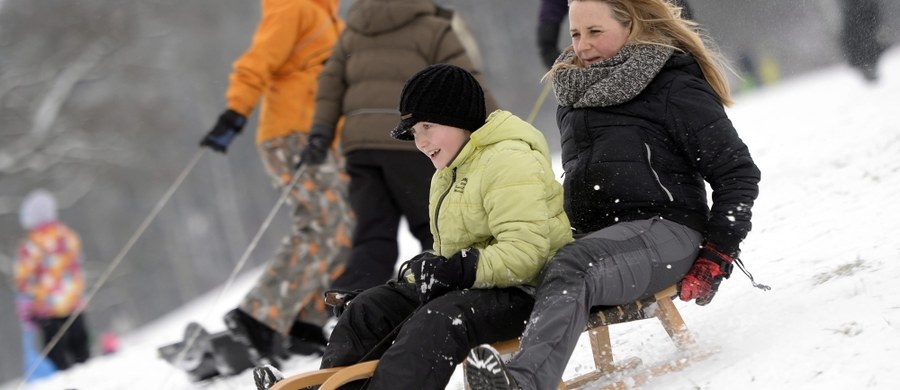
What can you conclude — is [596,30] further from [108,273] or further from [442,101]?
[108,273]

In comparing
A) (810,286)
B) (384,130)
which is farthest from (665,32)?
(384,130)

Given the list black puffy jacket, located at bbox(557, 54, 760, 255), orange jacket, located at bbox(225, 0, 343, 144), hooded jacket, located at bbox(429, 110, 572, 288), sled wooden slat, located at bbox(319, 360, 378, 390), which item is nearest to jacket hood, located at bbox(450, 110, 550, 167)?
hooded jacket, located at bbox(429, 110, 572, 288)

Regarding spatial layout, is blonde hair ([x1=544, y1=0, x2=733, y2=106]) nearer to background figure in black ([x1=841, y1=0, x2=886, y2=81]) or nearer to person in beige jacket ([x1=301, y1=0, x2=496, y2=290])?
person in beige jacket ([x1=301, y1=0, x2=496, y2=290])

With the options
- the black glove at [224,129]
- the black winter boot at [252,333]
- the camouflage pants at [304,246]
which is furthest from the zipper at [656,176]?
the black glove at [224,129]

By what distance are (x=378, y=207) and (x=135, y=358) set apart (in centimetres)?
263

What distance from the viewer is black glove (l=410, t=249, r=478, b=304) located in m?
2.57

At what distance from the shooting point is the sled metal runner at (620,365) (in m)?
2.55

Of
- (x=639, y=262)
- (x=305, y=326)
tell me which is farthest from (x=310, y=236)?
(x=639, y=262)

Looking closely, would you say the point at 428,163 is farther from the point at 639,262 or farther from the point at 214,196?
the point at 214,196

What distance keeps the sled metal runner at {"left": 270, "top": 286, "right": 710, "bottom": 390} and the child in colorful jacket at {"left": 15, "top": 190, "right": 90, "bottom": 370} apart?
518 cm

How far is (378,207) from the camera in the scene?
15.0 feet

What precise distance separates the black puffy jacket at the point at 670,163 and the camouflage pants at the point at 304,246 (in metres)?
1.93

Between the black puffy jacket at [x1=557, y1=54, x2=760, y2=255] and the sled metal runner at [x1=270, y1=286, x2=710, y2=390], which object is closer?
the sled metal runner at [x1=270, y1=286, x2=710, y2=390]

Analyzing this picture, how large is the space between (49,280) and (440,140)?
21.6 feet
